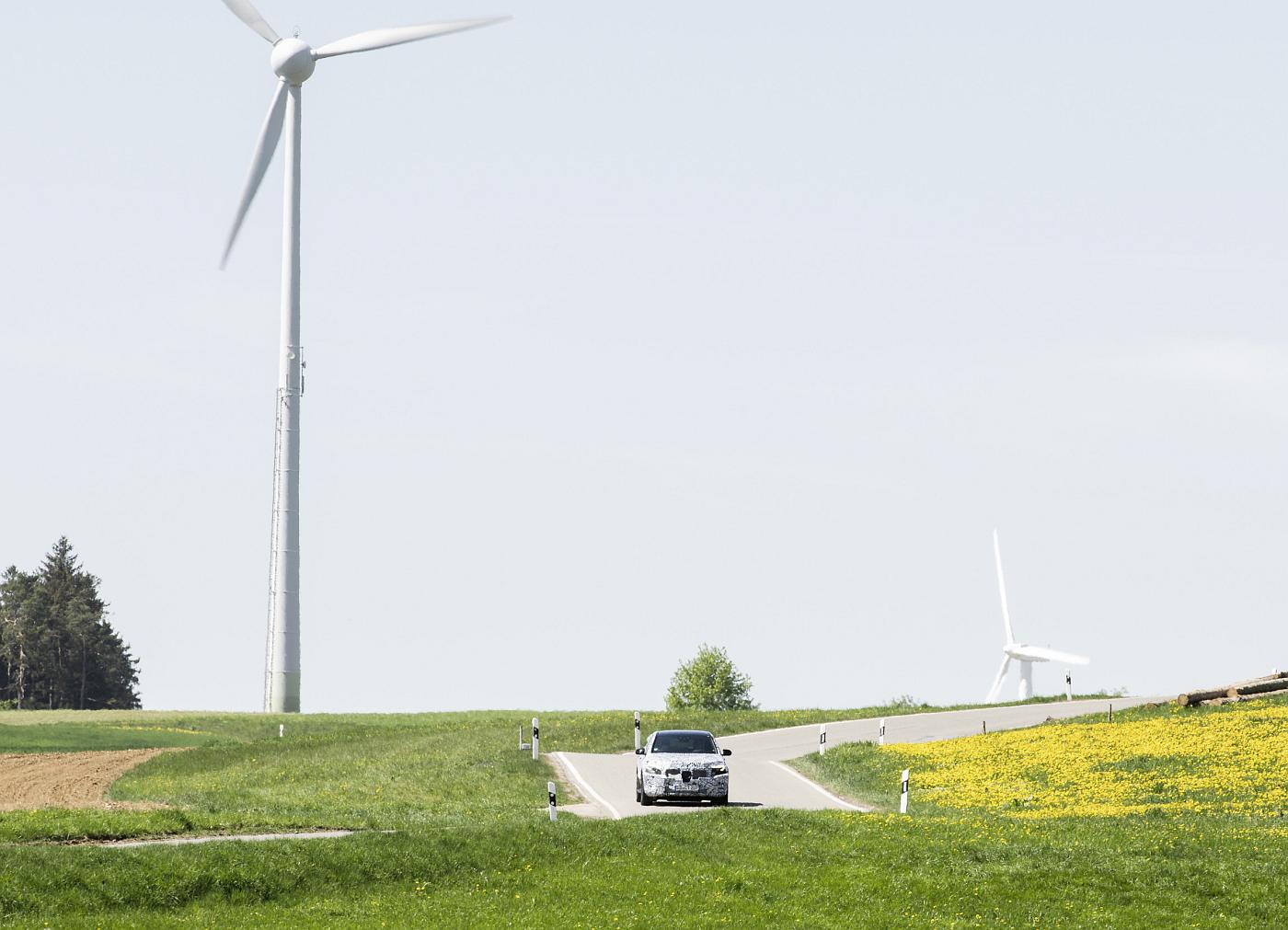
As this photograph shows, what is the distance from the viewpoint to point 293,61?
80500mm

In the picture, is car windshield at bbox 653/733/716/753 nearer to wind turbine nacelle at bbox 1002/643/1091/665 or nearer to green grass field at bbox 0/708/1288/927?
green grass field at bbox 0/708/1288/927

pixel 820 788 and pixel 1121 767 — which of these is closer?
pixel 1121 767

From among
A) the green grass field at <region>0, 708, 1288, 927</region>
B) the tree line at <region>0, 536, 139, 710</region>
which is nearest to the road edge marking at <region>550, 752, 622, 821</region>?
the green grass field at <region>0, 708, 1288, 927</region>

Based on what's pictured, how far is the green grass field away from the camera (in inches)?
1003

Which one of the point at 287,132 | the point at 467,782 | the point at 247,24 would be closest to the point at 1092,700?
the point at 467,782

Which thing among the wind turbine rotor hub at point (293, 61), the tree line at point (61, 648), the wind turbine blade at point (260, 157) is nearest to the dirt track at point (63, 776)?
the wind turbine blade at point (260, 157)

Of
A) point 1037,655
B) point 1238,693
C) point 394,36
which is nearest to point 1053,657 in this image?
point 1037,655

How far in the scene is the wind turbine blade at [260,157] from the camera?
74.2 meters

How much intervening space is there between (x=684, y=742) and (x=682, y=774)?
54.6 inches

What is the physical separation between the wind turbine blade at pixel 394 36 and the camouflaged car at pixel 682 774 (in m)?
48.5

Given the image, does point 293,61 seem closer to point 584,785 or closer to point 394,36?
point 394,36

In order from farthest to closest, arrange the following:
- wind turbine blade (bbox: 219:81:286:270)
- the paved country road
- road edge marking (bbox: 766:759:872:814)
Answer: wind turbine blade (bbox: 219:81:286:270)
road edge marking (bbox: 766:759:872:814)
the paved country road

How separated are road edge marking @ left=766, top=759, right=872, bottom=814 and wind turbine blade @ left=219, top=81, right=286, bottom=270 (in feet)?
127

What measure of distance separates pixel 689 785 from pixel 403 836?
9368 millimetres
